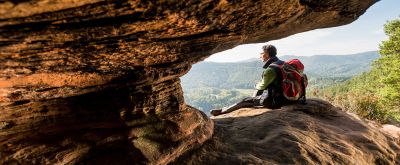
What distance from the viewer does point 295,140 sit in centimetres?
657

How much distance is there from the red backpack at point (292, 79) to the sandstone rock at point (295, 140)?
1.62ft

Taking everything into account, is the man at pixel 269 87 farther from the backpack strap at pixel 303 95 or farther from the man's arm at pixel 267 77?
the backpack strap at pixel 303 95

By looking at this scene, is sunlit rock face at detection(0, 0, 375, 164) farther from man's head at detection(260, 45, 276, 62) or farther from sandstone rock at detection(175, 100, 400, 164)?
man's head at detection(260, 45, 276, 62)

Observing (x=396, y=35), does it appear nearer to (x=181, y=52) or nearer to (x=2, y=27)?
(x=181, y=52)

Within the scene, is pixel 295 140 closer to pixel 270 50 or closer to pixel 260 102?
pixel 260 102

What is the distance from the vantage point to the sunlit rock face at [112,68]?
122 inches

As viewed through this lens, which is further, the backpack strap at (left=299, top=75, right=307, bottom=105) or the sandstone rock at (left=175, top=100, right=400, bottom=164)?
the backpack strap at (left=299, top=75, right=307, bottom=105)

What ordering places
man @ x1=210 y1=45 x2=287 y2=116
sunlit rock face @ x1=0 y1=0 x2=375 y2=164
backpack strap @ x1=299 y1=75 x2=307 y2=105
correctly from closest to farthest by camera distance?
sunlit rock face @ x1=0 y1=0 x2=375 y2=164, man @ x1=210 y1=45 x2=287 y2=116, backpack strap @ x1=299 y1=75 x2=307 y2=105

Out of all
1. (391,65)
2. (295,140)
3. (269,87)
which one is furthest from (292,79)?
(391,65)

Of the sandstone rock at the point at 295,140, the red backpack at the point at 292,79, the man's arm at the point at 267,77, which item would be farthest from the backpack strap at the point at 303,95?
the man's arm at the point at 267,77

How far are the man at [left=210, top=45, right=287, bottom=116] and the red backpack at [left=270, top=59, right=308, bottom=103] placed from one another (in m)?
0.16

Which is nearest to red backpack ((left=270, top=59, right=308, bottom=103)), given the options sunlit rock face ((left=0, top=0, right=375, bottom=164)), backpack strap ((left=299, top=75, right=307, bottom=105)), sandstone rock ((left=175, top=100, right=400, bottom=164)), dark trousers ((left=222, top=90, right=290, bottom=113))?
backpack strap ((left=299, top=75, right=307, bottom=105))

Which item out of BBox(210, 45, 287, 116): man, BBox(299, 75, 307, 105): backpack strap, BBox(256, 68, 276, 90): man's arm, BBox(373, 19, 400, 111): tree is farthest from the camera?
BBox(373, 19, 400, 111): tree

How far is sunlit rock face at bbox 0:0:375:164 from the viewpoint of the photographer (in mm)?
3094
